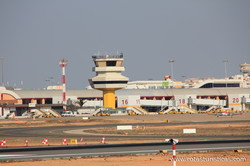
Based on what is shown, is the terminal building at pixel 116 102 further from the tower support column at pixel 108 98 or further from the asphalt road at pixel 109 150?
the asphalt road at pixel 109 150

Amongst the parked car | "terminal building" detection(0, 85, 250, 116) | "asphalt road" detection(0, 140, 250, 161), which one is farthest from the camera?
"terminal building" detection(0, 85, 250, 116)

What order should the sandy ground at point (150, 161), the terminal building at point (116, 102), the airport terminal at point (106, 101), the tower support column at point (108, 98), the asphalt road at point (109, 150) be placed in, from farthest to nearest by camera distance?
the tower support column at point (108, 98) < the terminal building at point (116, 102) < the airport terminal at point (106, 101) < the asphalt road at point (109, 150) < the sandy ground at point (150, 161)

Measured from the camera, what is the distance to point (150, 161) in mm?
53938

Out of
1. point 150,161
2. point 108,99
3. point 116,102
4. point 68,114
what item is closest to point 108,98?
point 108,99

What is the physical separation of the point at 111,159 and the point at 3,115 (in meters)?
124

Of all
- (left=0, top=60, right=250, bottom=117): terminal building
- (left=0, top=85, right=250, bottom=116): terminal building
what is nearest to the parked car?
(left=0, top=60, right=250, bottom=117): terminal building

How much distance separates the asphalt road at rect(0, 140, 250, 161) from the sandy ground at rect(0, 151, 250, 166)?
9.87 feet

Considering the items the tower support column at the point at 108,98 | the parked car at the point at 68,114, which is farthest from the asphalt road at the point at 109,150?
the tower support column at the point at 108,98

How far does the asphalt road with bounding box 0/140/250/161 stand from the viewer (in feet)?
194

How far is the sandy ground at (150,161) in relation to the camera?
2048 inches

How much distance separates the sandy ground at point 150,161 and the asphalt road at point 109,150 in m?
3.01

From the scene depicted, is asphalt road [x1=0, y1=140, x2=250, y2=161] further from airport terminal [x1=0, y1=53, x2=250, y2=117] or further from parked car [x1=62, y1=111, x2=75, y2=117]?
airport terminal [x1=0, y1=53, x2=250, y2=117]

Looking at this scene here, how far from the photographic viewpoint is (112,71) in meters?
182

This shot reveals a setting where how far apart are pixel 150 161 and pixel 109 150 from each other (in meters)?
10.9
